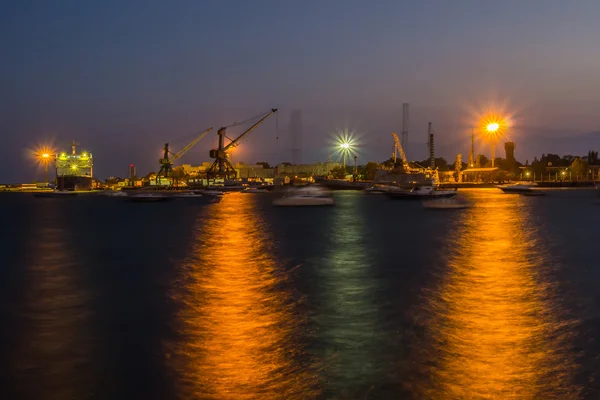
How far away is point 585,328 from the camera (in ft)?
33.1

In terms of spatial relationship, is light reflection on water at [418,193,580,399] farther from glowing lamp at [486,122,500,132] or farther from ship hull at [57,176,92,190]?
ship hull at [57,176,92,190]

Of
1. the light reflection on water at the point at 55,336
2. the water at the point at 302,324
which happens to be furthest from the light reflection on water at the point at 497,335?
the light reflection on water at the point at 55,336

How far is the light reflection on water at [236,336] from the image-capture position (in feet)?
23.4

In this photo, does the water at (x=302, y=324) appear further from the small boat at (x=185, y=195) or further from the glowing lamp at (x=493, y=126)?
the glowing lamp at (x=493, y=126)

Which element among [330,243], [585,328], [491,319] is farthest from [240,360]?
[330,243]

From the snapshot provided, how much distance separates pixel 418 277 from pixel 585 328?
6.73 m

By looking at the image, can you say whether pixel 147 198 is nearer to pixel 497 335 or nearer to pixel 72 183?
pixel 72 183

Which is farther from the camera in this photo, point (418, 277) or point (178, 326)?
point (418, 277)

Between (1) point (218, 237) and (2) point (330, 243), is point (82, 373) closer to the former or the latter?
(2) point (330, 243)

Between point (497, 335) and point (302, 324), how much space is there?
3.44 meters

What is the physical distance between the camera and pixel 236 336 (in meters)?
9.60

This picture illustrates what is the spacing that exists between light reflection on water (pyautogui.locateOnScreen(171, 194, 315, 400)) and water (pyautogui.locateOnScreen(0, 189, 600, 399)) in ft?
0.12

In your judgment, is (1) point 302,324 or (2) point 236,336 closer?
(2) point 236,336

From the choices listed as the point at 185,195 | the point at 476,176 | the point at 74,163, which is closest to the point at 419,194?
the point at 185,195
